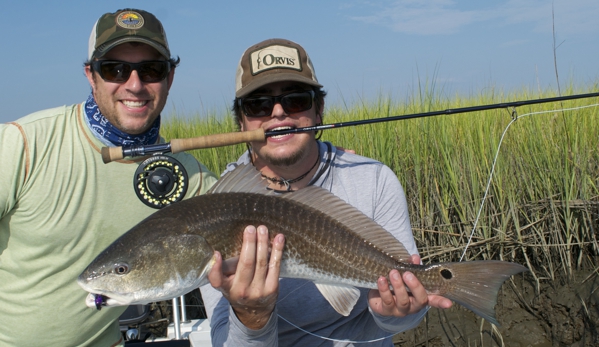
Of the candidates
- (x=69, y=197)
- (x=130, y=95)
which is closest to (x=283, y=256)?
(x=69, y=197)

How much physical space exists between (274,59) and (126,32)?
97cm

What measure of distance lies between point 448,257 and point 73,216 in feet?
13.7

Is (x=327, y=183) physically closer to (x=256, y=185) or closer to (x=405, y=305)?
(x=256, y=185)

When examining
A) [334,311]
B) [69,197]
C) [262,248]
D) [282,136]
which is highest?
[282,136]

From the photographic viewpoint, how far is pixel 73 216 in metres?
2.88

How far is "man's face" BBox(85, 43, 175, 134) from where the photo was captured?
3.14 metres

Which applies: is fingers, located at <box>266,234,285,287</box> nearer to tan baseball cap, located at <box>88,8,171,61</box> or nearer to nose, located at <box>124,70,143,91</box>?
nose, located at <box>124,70,143,91</box>

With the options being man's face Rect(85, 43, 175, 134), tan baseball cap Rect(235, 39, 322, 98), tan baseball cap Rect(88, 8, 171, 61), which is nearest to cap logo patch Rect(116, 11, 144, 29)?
tan baseball cap Rect(88, 8, 171, 61)

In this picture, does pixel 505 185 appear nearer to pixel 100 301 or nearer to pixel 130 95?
pixel 130 95

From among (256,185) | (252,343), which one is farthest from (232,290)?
(256,185)

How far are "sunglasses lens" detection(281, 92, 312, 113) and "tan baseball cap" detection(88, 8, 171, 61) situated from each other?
889 millimetres

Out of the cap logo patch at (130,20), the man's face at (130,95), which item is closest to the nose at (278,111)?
the man's face at (130,95)

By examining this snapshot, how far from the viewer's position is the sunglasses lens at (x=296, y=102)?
9.93ft

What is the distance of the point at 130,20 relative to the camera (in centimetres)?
322
